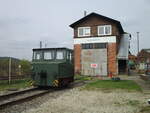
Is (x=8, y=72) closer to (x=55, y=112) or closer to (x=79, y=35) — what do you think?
(x=55, y=112)

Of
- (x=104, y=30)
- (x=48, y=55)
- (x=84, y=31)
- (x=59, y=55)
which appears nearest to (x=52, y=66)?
(x=59, y=55)

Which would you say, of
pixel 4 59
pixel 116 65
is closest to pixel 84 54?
pixel 116 65

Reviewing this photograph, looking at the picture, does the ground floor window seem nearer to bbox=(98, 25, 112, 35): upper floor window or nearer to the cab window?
bbox=(98, 25, 112, 35): upper floor window

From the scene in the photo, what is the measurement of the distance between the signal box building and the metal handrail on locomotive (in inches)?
697

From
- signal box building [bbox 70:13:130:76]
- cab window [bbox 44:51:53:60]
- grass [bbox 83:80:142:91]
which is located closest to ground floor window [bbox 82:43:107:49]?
signal box building [bbox 70:13:130:76]

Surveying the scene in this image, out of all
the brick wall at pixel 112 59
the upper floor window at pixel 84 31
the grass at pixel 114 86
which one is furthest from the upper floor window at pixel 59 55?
the upper floor window at pixel 84 31

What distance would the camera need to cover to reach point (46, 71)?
44.3 ft

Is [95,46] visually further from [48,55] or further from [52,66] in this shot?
[52,66]

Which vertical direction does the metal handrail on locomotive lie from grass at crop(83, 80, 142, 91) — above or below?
above

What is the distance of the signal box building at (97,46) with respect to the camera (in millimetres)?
32062

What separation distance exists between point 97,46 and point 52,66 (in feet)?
66.0

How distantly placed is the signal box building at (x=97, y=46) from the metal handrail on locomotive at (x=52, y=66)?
58.1 feet

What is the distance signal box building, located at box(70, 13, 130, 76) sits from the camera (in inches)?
1262

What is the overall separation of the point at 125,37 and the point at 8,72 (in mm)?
24581
